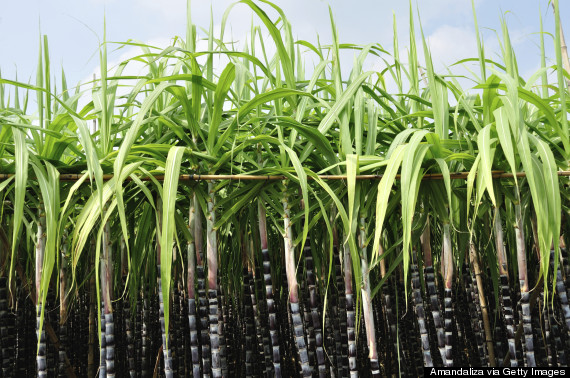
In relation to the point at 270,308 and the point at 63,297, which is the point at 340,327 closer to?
the point at 270,308

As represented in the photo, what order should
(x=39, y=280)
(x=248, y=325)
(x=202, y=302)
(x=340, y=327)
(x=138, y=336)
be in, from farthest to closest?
(x=138, y=336), (x=248, y=325), (x=340, y=327), (x=202, y=302), (x=39, y=280)

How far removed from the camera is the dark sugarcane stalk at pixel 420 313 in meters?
1.18

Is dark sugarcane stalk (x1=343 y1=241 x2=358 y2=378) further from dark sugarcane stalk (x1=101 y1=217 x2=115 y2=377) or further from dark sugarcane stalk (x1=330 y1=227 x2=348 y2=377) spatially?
dark sugarcane stalk (x1=101 y1=217 x2=115 y2=377)

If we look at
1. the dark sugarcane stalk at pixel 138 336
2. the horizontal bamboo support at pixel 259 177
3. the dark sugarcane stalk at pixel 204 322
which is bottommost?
the dark sugarcane stalk at pixel 138 336

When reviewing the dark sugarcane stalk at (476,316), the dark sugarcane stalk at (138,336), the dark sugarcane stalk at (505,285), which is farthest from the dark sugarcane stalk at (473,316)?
the dark sugarcane stalk at (138,336)

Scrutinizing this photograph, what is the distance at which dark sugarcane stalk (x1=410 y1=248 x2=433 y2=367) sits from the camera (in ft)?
3.88

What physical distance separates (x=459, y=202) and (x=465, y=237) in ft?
0.34

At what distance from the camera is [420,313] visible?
120cm

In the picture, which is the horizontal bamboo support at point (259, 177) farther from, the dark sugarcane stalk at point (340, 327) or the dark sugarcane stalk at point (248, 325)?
the dark sugarcane stalk at point (248, 325)

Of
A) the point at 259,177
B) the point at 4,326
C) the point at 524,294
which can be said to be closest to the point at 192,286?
the point at 259,177

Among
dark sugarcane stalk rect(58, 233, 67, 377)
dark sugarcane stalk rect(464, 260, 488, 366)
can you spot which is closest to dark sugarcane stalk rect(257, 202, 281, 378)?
dark sugarcane stalk rect(58, 233, 67, 377)

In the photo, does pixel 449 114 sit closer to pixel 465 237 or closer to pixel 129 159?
pixel 465 237

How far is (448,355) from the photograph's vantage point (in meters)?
1.16

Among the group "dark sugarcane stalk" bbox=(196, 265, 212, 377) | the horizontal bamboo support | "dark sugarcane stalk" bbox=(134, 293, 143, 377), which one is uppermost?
the horizontal bamboo support
